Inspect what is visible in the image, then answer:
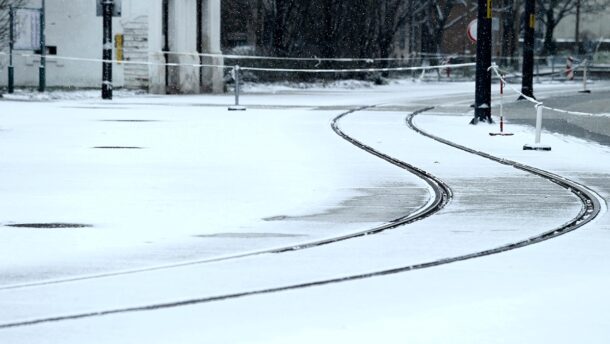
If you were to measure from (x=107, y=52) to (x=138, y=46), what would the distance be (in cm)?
548

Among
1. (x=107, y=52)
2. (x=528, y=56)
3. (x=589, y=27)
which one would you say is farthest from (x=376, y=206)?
(x=589, y=27)

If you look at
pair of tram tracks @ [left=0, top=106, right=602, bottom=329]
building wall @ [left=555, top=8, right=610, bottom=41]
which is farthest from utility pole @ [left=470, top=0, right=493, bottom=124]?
building wall @ [left=555, top=8, right=610, bottom=41]

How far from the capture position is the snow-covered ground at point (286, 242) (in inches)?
273

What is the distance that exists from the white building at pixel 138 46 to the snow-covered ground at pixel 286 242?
2088 cm

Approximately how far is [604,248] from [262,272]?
8.57 feet

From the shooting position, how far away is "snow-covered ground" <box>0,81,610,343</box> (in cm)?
695

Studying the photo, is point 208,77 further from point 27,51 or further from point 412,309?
point 412,309

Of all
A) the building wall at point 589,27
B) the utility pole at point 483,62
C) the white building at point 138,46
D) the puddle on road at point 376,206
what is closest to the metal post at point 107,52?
the white building at point 138,46

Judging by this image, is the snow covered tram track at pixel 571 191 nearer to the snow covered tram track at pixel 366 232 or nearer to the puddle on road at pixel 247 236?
the snow covered tram track at pixel 366 232

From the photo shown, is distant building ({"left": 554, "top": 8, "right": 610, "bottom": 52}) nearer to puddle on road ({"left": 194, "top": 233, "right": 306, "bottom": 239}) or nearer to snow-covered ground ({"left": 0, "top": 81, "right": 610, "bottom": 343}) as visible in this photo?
snow-covered ground ({"left": 0, "top": 81, "right": 610, "bottom": 343})

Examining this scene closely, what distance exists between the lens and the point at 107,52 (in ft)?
120

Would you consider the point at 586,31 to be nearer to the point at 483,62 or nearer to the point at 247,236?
the point at 483,62

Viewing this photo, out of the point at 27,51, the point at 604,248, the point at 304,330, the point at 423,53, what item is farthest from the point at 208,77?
the point at 304,330

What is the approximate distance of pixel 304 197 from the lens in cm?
1306
